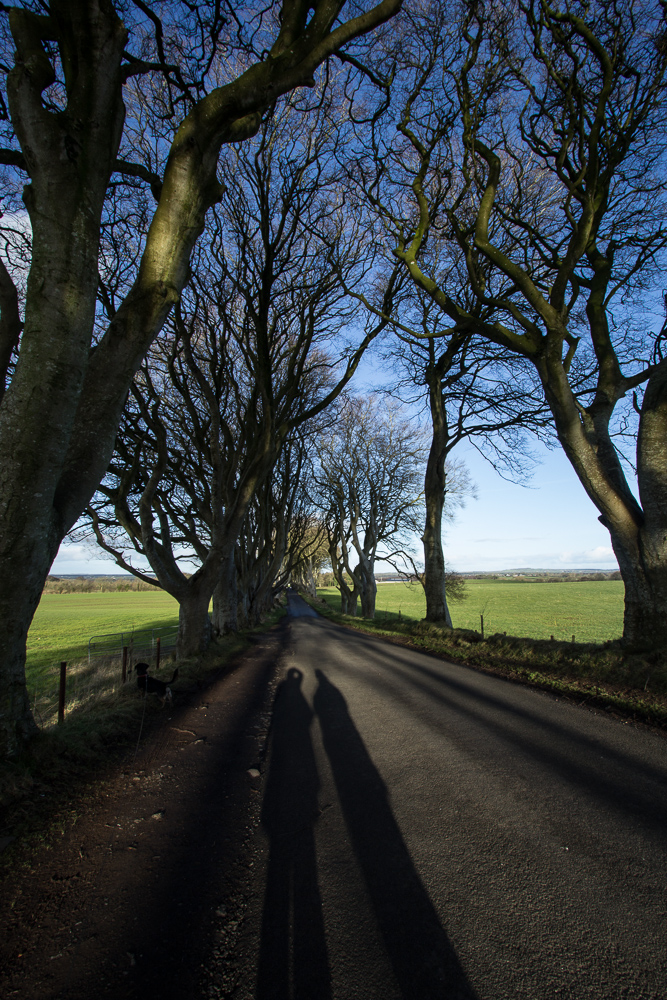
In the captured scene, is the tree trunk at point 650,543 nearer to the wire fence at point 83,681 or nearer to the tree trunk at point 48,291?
the tree trunk at point 48,291

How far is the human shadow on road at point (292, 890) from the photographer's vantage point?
5.89ft

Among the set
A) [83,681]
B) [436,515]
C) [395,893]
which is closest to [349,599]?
[436,515]

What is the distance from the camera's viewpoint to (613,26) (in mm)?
6840

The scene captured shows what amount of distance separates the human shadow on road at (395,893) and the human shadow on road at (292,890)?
0.29 m

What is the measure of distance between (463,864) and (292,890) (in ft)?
→ 3.30

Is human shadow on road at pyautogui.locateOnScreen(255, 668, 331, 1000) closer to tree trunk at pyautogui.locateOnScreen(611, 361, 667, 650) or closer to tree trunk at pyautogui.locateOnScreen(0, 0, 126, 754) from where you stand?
tree trunk at pyautogui.locateOnScreen(0, 0, 126, 754)

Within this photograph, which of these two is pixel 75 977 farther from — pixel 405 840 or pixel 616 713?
pixel 616 713

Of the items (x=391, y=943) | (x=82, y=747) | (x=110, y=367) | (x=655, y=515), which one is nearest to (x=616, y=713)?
(x=655, y=515)

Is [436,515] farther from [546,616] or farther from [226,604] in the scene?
[546,616]

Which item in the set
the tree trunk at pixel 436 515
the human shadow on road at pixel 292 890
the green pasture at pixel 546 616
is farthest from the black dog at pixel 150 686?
the green pasture at pixel 546 616

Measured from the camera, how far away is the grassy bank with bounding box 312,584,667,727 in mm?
4977

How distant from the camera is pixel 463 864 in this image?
2430mm

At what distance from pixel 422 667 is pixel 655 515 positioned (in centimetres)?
477

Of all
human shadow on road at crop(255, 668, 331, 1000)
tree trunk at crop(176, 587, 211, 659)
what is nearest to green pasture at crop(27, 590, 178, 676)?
tree trunk at crop(176, 587, 211, 659)
